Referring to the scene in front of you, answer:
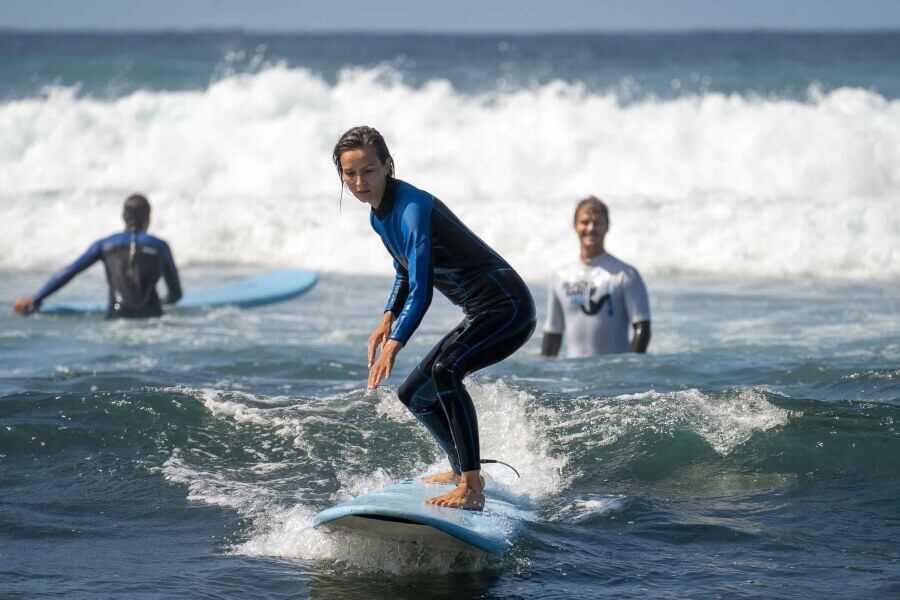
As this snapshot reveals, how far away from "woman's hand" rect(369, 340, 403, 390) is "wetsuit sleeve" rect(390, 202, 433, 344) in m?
0.08

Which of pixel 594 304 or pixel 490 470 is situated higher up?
pixel 594 304

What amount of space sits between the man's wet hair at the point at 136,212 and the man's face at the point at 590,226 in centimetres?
403

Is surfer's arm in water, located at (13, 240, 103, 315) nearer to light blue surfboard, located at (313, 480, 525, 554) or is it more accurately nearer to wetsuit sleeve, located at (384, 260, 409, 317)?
wetsuit sleeve, located at (384, 260, 409, 317)

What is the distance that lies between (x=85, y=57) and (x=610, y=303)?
27009 mm

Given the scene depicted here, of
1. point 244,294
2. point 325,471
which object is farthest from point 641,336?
point 244,294

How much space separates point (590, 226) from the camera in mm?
8133

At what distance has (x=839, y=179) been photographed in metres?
20.2

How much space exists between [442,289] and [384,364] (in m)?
0.73

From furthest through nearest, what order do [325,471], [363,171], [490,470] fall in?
[325,471] → [490,470] → [363,171]

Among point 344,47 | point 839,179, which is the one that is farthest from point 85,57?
point 839,179

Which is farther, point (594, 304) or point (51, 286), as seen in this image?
point (51, 286)

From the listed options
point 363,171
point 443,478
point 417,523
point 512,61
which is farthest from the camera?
point 512,61

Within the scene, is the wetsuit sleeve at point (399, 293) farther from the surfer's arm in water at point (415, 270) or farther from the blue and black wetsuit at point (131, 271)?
the blue and black wetsuit at point (131, 271)

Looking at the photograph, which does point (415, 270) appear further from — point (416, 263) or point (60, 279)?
point (60, 279)
